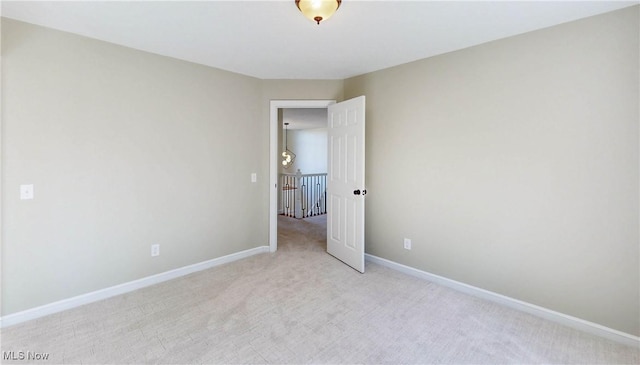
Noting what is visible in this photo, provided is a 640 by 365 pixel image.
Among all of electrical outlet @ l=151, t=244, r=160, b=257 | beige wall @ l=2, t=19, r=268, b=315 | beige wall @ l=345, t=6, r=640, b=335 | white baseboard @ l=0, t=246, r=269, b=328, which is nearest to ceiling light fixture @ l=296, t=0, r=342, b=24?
beige wall @ l=345, t=6, r=640, b=335

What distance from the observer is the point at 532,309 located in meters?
2.45

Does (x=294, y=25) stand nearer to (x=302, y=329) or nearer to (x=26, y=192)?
(x=302, y=329)

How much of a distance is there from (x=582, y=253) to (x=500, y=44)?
73.5 inches

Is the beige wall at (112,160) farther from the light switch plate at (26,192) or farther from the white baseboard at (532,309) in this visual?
the white baseboard at (532,309)

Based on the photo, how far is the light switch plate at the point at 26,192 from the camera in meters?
2.28

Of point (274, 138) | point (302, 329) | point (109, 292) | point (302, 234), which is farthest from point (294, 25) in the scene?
point (302, 234)

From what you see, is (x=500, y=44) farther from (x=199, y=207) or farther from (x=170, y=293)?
(x=170, y=293)

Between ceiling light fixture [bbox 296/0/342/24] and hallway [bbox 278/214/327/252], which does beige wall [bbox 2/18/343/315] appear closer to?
hallway [bbox 278/214/327/252]

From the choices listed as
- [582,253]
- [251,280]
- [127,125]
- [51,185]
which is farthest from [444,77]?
[51,185]

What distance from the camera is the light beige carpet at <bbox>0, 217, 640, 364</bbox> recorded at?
6.25ft

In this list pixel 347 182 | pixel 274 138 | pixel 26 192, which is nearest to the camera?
pixel 26 192

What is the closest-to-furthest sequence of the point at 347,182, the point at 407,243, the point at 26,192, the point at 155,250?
the point at 26,192 → the point at 155,250 → the point at 407,243 → the point at 347,182

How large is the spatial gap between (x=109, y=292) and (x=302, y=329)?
6.36 feet

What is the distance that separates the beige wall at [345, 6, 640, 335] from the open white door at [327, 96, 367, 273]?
17.1 inches
